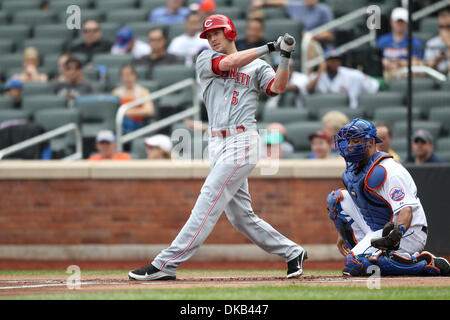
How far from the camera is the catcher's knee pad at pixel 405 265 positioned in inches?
257

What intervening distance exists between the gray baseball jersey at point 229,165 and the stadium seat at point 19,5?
9691mm

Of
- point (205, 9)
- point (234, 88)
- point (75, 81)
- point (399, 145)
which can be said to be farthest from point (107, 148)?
point (234, 88)

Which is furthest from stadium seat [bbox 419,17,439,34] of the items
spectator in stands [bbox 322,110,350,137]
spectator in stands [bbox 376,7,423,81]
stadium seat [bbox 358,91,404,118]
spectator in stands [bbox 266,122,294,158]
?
spectator in stands [bbox 266,122,294,158]

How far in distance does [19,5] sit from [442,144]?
844 centimetres

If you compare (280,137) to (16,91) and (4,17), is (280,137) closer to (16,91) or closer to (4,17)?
(16,91)

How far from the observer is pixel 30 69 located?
43.5 feet

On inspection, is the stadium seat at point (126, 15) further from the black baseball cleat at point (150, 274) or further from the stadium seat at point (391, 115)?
the black baseball cleat at point (150, 274)

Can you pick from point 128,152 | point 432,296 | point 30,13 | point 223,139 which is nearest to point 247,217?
point 223,139

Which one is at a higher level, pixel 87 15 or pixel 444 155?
pixel 87 15

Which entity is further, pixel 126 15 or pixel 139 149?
pixel 126 15

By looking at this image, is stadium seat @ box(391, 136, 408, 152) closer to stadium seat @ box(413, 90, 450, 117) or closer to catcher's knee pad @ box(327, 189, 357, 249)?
stadium seat @ box(413, 90, 450, 117)

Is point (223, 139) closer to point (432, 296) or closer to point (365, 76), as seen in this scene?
point (432, 296)

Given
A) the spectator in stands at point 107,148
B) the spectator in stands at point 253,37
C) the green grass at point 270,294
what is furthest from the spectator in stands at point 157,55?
the green grass at point 270,294

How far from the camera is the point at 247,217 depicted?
21.4 ft
